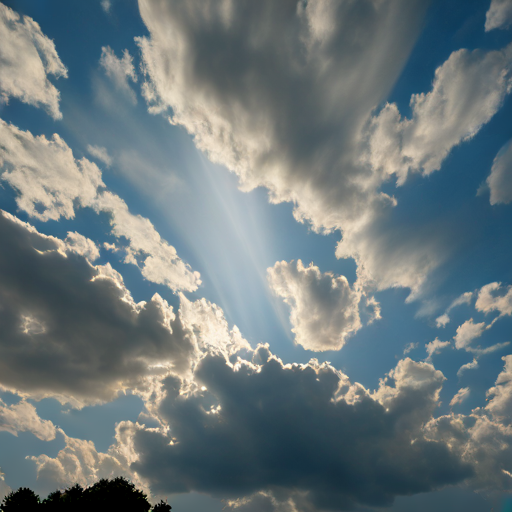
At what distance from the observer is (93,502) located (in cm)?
4962

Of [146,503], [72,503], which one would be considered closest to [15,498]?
[72,503]

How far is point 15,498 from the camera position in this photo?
4791 cm

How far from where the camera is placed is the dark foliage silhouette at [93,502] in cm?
4747

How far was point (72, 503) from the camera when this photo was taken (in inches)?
1970

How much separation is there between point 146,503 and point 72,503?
1380 centimetres

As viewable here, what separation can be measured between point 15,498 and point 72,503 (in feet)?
32.3

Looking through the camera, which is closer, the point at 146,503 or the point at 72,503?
Result: the point at 72,503

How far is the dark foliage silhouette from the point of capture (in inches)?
1869

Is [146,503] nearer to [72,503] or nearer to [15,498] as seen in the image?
[72,503]

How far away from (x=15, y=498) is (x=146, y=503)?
77.5 ft

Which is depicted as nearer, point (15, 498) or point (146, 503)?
point (15, 498)
